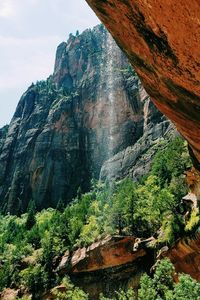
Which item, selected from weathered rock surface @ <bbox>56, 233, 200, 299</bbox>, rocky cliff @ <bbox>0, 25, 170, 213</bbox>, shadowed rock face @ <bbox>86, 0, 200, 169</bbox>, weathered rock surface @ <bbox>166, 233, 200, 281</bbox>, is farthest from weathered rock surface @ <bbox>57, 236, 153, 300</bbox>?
rocky cliff @ <bbox>0, 25, 170, 213</bbox>

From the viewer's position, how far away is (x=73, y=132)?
384 ft

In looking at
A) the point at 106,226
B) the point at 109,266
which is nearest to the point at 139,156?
the point at 106,226

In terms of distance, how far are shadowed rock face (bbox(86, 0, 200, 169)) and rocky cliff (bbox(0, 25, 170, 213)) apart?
7793 cm

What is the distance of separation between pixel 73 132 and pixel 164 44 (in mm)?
108043

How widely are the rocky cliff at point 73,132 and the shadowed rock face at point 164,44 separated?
77928 mm

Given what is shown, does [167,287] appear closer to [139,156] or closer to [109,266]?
[109,266]

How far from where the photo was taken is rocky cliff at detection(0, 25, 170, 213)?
348 ft

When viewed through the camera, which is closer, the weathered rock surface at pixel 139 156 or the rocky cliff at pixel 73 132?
the weathered rock surface at pixel 139 156

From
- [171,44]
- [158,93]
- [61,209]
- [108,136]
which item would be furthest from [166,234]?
[108,136]

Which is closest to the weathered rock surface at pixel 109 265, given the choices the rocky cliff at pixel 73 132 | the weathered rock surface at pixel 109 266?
the weathered rock surface at pixel 109 266

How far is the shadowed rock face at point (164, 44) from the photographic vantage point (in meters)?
8.49

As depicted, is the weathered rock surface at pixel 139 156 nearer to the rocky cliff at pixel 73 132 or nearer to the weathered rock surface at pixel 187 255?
the rocky cliff at pixel 73 132

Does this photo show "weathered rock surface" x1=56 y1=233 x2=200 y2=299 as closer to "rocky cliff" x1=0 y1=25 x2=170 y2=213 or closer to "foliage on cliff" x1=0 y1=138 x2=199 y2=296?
"foliage on cliff" x1=0 y1=138 x2=199 y2=296

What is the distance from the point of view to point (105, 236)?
5134 centimetres
